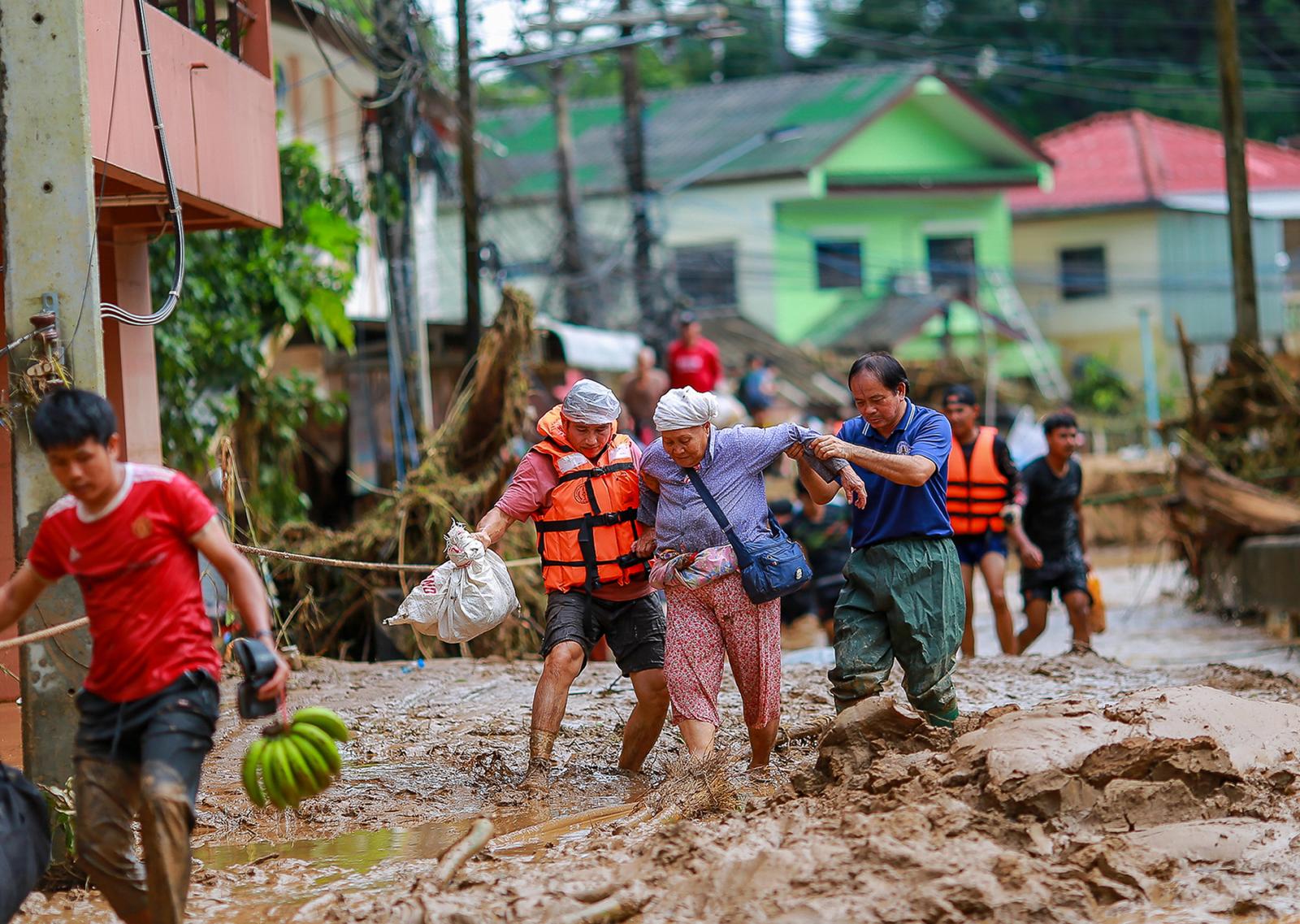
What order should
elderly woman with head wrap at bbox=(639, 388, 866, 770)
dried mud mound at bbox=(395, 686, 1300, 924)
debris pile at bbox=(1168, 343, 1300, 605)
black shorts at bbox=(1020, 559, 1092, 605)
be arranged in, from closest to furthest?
dried mud mound at bbox=(395, 686, 1300, 924), elderly woman with head wrap at bbox=(639, 388, 866, 770), black shorts at bbox=(1020, 559, 1092, 605), debris pile at bbox=(1168, 343, 1300, 605)

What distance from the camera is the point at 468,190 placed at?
52.3ft

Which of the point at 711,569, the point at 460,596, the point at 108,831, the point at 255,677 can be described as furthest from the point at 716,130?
the point at 108,831

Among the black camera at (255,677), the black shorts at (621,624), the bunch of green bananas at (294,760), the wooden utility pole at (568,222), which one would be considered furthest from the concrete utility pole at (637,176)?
the black camera at (255,677)

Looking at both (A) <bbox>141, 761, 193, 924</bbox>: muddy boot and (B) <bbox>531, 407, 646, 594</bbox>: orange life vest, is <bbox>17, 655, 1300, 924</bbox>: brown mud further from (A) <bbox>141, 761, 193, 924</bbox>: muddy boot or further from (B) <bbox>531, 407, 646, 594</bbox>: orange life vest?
(B) <bbox>531, 407, 646, 594</bbox>: orange life vest

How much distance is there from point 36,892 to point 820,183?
30.6 metres

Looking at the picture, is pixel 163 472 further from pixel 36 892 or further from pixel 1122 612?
pixel 1122 612

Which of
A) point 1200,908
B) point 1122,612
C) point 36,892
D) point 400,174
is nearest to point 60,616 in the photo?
point 36,892

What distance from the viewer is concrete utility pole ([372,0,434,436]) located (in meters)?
15.6

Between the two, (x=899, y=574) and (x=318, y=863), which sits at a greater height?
(x=899, y=574)

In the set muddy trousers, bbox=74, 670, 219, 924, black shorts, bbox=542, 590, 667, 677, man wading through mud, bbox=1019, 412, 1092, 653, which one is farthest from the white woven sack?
man wading through mud, bbox=1019, 412, 1092, 653

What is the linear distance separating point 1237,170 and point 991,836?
1249cm

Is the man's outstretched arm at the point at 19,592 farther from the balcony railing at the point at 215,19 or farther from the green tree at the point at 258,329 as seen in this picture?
the green tree at the point at 258,329

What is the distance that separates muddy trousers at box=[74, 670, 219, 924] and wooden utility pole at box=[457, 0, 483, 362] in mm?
11184

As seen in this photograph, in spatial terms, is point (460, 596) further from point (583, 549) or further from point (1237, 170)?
point (1237, 170)
